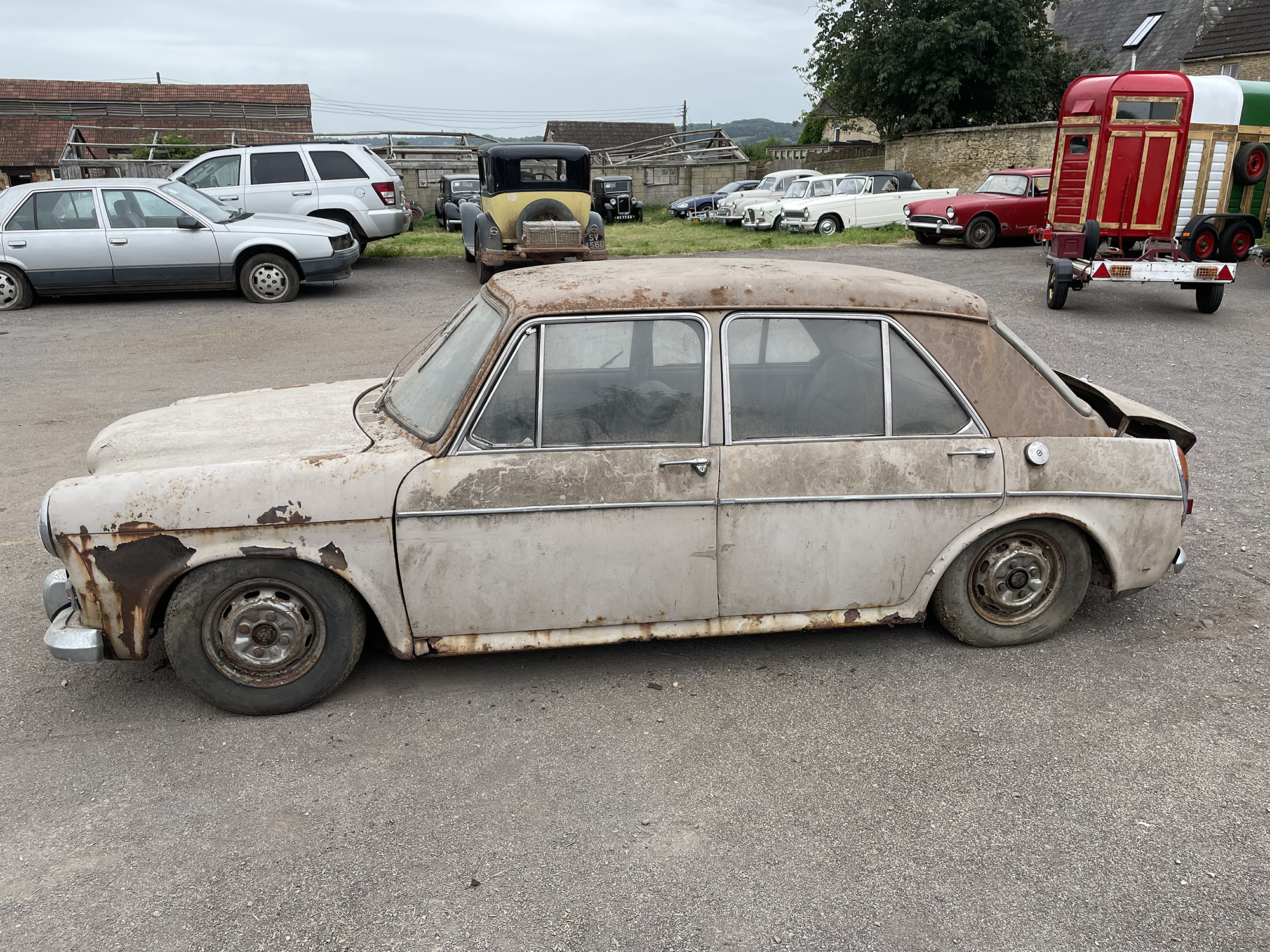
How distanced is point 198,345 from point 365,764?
8.64m

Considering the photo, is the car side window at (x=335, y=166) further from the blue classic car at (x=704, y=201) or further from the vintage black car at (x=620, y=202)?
the blue classic car at (x=704, y=201)

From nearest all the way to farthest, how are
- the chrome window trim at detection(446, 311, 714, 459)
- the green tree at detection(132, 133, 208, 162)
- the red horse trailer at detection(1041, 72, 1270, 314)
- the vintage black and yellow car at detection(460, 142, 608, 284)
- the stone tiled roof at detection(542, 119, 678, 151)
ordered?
1. the chrome window trim at detection(446, 311, 714, 459)
2. the red horse trailer at detection(1041, 72, 1270, 314)
3. the vintage black and yellow car at detection(460, 142, 608, 284)
4. the green tree at detection(132, 133, 208, 162)
5. the stone tiled roof at detection(542, 119, 678, 151)

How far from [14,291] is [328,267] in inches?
159

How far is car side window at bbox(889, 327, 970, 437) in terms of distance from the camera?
3789 millimetres

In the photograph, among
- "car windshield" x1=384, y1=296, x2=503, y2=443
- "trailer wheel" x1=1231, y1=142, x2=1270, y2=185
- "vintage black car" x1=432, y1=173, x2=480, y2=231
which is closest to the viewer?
"car windshield" x1=384, y1=296, x2=503, y2=443

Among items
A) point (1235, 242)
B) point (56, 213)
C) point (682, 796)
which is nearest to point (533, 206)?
point (56, 213)

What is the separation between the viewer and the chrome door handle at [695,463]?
11.7 ft

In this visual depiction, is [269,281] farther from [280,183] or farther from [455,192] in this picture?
[455,192]

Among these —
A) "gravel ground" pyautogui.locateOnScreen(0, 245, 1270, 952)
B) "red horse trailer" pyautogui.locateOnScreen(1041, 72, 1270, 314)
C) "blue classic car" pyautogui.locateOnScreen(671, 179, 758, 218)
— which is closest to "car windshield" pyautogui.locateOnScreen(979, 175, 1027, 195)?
"red horse trailer" pyautogui.locateOnScreen(1041, 72, 1270, 314)

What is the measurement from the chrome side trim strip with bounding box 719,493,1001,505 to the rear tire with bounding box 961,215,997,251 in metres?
16.8

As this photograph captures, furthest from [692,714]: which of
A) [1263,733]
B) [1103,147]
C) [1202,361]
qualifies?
[1103,147]

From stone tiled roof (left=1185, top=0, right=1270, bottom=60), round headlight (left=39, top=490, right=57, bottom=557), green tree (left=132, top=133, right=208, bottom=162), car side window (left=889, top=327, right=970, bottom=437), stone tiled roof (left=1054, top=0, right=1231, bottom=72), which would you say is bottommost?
round headlight (left=39, top=490, right=57, bottom=557)

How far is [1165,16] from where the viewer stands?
36.3m

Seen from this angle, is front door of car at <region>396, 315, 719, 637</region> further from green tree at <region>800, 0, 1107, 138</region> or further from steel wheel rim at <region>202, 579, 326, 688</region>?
green tree at <region>800, 0, 1107, 138</region>
